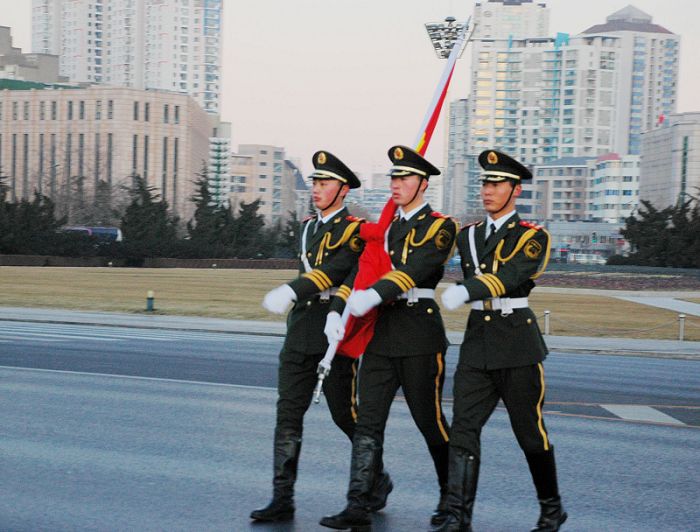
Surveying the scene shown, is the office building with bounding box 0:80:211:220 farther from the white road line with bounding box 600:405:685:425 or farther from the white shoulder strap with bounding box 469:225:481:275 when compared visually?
the white shoulder strap with bounding box 469:225:481:275

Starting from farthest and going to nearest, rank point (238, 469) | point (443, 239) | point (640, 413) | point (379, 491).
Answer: point (640, 413) < point (238, 469) < point (379, 491) < point (443, 239)

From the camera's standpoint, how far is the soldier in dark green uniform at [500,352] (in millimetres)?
5461

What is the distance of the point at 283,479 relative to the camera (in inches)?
235

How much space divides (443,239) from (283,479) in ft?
5.54

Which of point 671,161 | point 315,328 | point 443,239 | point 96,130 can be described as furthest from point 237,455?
point 96,130

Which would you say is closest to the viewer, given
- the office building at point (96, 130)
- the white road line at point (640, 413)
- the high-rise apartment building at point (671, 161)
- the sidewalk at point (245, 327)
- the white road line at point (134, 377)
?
the white road line at point (640, 413)

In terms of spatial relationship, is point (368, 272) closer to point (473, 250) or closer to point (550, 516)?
point (473, 250)

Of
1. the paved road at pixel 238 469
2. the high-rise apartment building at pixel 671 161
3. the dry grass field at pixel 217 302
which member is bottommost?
the dry grass field at pixel 217 302

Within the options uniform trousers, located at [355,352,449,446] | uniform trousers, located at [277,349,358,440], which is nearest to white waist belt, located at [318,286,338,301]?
uniform trousers, located at [277,349,358,440]

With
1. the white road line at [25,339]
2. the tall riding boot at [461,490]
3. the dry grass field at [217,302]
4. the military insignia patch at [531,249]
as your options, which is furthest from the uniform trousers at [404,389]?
the dry grass field at [217,302]

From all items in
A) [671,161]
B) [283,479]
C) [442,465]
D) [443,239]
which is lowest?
[283,479]

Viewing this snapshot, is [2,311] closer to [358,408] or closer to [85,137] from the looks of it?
[358,408]

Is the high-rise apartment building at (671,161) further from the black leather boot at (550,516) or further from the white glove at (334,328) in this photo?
the white glove at (334,328)

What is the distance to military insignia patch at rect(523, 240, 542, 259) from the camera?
18.2 feet
